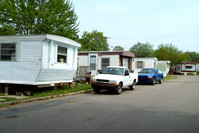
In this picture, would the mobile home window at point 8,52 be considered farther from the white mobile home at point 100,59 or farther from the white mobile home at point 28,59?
the white mobile home at point 100,59

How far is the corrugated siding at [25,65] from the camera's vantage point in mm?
10820

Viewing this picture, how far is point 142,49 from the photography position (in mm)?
75438

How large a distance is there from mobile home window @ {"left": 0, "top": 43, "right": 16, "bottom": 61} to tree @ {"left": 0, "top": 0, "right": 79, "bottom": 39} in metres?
11.3

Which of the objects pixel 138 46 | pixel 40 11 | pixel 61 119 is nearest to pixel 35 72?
pixel 61 119

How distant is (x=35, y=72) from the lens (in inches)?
424

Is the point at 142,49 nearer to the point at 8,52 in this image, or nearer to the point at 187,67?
the point at 187,67

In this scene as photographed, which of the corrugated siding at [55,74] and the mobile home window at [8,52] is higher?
the mobile home window at [8,52]

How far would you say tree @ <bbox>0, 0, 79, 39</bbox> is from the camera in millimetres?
21906

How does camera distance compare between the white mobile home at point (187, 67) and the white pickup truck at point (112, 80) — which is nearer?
the white pickup truck at point (112, 80)

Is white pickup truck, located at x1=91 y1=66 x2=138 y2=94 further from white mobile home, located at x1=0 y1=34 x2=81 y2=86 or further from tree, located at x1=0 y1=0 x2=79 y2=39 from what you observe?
tree, located at x1=0 y1=0 x2=79 y2=39

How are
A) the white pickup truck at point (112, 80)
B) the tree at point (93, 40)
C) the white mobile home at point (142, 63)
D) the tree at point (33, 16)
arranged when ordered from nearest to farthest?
the white pickup truck at point (112, 80), the tree at point (33, 16), the white mobile home at point (142, 63), the tree at point (93, 40)

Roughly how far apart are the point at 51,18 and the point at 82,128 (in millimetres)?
19409

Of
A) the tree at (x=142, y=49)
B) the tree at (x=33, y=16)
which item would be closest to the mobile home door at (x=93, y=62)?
the tree at (x=33, y=16)

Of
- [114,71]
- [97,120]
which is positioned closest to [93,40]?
[114,71]
